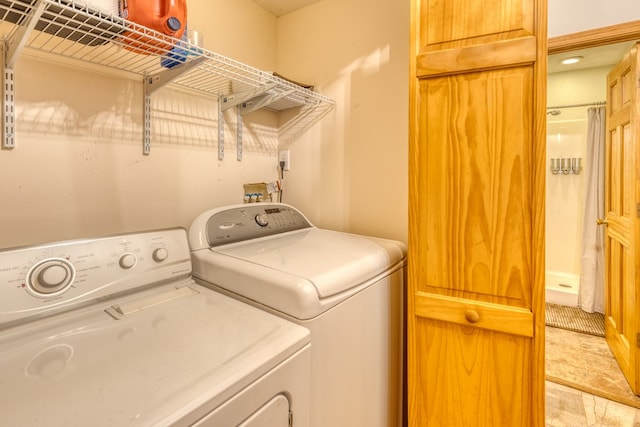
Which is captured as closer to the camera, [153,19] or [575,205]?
[153,19]

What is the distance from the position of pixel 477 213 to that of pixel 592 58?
3.22 meters

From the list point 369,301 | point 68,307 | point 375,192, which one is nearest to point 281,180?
point 375,192

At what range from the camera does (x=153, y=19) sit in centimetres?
95

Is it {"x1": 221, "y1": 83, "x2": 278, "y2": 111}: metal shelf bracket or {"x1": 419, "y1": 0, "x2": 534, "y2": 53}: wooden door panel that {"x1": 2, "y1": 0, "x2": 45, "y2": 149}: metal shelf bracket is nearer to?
{"x1": 221, "y1": 83, "x2": 278, "y2": 111}: metal shelf bracket

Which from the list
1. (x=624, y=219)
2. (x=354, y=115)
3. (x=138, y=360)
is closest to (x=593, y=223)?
(x=624, y=219)

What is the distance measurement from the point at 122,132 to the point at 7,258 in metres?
0.64

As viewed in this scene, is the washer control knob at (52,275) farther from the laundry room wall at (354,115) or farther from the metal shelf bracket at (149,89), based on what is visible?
the laundry room wall at (354,115)

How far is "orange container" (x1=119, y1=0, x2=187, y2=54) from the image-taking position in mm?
919

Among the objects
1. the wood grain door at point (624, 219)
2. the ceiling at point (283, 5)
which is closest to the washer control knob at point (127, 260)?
the ceiling at point (283, 5)

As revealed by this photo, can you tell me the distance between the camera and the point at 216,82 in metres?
1.50

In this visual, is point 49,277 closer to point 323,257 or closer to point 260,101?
point 323,257

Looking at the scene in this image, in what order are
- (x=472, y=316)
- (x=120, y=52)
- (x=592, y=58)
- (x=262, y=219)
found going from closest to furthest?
(x=472, y=316)
(x=120, y=52)
(x=262, y=219)
(x=592, y=58)

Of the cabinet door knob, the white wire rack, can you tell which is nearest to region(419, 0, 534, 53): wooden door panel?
Answer: the white wire rack

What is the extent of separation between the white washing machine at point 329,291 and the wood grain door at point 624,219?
1643 millimetres
